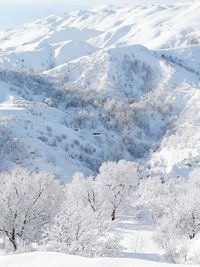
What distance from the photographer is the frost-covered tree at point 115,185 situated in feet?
320

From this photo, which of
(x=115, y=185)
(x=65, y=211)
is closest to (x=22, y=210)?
(x=65, y=211)

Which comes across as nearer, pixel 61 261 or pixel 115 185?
pixel 61 261

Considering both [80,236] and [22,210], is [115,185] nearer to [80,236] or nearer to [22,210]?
[22,210]

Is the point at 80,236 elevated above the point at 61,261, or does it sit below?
below

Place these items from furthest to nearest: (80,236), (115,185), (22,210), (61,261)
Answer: (115,185) → (22,210) → (80,236) → (61,261)

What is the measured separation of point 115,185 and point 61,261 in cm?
7948

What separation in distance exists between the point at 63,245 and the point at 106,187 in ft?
186

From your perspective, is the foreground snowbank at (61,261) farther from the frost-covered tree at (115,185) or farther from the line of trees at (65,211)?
the frost-covered tree at (115,185)

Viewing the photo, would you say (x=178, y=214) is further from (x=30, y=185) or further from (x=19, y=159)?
(x=19, y=159)

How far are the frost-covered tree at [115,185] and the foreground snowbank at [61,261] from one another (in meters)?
74.0

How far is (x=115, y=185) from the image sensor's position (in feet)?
326

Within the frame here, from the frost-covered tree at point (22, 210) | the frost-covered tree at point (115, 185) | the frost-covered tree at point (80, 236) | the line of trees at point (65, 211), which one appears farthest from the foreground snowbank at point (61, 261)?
the frost-covered tree at point (115, 185)

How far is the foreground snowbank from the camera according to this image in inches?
776

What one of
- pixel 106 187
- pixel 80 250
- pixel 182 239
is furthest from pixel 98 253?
pixel 106 187
